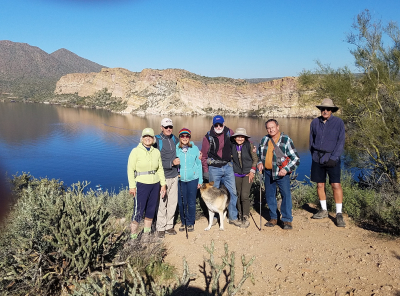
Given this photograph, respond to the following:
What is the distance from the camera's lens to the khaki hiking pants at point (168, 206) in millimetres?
4633

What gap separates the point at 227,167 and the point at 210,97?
69.5 metres

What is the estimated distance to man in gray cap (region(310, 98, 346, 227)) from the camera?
4.37 metres

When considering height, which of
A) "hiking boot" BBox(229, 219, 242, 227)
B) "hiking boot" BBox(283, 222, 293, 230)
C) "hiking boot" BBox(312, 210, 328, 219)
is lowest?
"hiking boot" BBox(229, 219, 242, 227)

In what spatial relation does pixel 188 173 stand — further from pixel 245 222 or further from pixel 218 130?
pixel 245 222

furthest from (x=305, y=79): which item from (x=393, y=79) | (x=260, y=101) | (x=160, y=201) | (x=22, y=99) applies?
(x=22, y=99)

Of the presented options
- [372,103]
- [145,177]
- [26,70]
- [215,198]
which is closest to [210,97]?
[372,103]

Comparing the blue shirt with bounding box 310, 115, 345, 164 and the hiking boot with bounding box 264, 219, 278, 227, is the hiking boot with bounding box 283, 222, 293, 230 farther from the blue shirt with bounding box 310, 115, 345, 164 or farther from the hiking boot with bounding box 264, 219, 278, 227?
→ the blue shirt with bounding box 310, 115, 345, 164

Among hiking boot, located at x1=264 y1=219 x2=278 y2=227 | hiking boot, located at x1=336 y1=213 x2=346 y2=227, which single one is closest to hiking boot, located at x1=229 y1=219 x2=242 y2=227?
hiking boot, located at x1=264 y1=219 x2=278 y2=227

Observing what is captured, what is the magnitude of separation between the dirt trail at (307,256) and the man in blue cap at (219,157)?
0.68m

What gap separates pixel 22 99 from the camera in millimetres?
104438

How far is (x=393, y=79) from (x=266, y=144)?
8.46 metres

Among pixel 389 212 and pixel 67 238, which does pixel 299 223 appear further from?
pixel 67 238

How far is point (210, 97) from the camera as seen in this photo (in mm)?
72812

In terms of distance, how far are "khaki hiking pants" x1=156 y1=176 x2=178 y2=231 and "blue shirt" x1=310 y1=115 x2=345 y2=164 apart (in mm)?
2484
